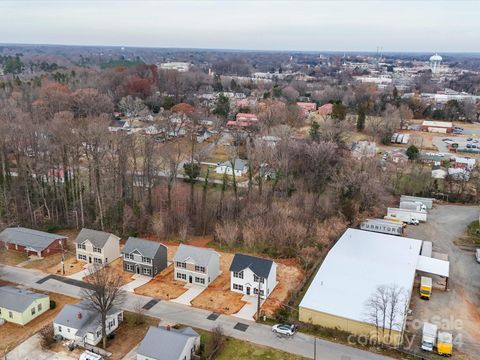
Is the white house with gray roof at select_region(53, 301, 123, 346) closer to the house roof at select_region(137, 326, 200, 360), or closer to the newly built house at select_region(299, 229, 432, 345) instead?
the house roof at select_region(137, 326, 200, 360)

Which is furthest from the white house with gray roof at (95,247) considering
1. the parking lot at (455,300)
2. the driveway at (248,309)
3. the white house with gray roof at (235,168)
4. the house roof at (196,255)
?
the white house with gray roof at (235,168)

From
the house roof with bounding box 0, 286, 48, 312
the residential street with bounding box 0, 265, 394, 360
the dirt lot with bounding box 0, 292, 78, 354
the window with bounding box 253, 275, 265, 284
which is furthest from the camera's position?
the window with bounding box 253, 275, 265, 284

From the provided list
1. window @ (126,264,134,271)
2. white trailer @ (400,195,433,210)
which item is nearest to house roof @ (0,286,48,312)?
window @ (126,264,134,271)

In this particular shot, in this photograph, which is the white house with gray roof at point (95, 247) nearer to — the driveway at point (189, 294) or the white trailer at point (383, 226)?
the driveway at point (189, 294)

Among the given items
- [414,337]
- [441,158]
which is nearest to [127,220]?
[414,337]

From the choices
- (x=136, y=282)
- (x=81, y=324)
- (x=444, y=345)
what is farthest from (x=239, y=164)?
(x=444, y=345)

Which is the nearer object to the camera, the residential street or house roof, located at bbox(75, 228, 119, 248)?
the residential street
